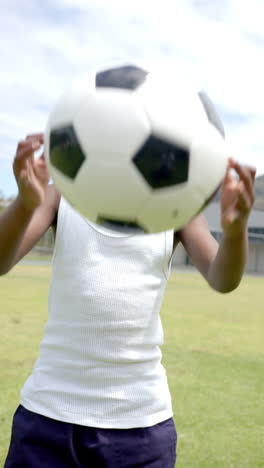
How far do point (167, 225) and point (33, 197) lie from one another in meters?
0.43

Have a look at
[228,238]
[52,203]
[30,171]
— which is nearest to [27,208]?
[30,171]

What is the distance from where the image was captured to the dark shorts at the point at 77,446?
5.58ft

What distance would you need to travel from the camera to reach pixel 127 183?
4.36ft

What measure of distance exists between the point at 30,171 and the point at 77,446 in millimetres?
864

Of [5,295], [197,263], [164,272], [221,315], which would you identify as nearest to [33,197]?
[164,272]

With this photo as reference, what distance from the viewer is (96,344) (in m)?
1.78

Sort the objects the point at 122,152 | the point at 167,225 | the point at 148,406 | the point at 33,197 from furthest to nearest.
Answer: the point at 148,406
the point at 33,197
the point at 167,225
the point at 122,152

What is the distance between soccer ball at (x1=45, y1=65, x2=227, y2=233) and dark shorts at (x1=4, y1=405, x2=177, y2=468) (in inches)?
28.1

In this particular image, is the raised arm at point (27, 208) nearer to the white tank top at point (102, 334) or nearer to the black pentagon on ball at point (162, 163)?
the white tank top at point (102, 334)

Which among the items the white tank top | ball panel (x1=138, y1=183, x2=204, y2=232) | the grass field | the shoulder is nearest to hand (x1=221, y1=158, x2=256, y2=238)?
ball panel (x1=138, y1=183, x2=204, y2=232)

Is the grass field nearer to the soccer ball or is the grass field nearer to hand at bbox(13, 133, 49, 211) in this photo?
hand at bbox(13, 133, 49, 211)

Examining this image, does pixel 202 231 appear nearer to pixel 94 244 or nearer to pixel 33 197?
pixel 94 244

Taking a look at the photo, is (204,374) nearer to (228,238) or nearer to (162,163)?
(228,238)

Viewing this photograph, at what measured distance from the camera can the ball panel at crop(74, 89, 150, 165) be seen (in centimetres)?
130
